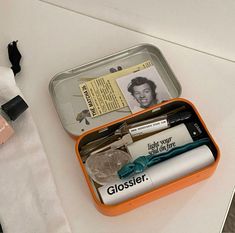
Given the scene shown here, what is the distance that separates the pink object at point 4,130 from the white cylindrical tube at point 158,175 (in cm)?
18

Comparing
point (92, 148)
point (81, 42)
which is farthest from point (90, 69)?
point (92, 148)

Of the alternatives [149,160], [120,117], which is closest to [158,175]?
[149,160]

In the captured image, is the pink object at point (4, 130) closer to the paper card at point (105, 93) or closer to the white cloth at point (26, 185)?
the white cloth at point (26, 185)

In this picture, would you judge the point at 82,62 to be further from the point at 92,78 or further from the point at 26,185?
the point at 26,185

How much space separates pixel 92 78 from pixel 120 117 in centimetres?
10

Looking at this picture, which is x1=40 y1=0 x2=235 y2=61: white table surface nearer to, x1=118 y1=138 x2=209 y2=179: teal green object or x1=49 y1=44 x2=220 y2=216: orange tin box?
x1=49 y1=44 x2=220 y2=216: orange tin box

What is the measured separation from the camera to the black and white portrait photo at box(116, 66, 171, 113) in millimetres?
587

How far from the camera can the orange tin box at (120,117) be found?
48cm

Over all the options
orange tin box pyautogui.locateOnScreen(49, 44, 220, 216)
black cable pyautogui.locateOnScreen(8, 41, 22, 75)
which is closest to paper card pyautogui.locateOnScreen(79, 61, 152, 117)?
orange tin box pyautogui.locateOnScreen(49, 44, 220, 216)

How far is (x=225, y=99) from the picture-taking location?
1.93 feet

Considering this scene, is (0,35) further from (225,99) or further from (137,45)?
(225,99)

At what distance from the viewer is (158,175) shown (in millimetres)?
478

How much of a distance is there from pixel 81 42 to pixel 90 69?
68mm

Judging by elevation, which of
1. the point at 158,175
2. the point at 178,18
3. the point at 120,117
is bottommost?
the point at 158,175
